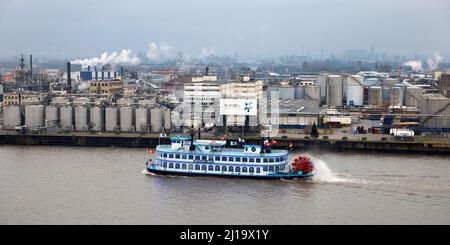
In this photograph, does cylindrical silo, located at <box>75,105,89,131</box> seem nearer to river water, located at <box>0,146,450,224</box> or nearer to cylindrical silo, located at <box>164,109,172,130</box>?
cylindrical silo, located at <box>164,109,172,130</box>

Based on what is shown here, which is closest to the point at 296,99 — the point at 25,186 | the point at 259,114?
the point at 259,114

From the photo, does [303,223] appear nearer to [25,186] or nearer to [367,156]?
[25,186]

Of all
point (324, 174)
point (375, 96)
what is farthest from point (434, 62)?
point (324, 174)

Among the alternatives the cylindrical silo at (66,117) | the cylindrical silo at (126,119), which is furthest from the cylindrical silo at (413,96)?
the cylindrical silo at (66,117)

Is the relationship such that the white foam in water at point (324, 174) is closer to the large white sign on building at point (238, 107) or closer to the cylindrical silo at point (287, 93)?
the large white sign on building at point (238, 107)

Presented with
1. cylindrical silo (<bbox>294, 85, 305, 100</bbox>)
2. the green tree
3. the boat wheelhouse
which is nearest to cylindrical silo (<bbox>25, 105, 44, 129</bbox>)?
the boat wheelhouse

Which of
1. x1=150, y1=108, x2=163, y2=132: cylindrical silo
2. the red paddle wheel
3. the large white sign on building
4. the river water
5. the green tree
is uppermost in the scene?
the large white sign on building
